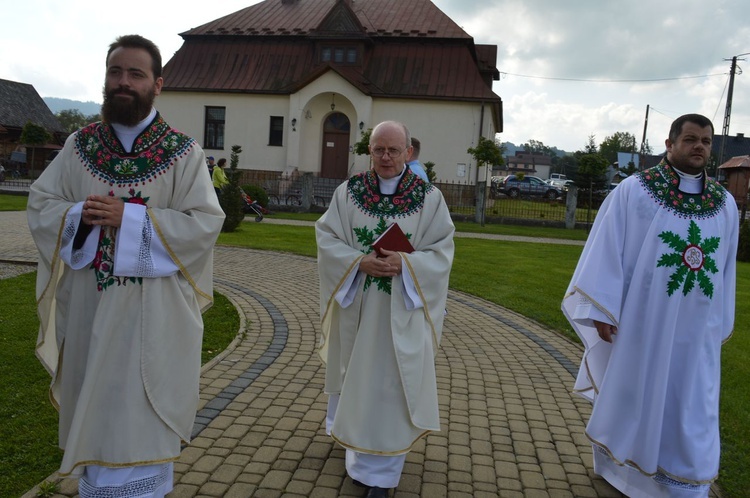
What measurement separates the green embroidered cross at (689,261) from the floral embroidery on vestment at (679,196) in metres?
0.11

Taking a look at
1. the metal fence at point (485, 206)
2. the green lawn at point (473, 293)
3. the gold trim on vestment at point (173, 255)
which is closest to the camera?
the gold trim on vestment at point (173, 255)

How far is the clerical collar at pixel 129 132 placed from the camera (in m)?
3.48

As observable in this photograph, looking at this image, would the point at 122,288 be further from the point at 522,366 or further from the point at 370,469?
the point at 522,366

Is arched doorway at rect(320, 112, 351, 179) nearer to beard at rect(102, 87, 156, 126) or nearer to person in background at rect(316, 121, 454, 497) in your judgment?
person in background at rect(316, 121, 454, 497)

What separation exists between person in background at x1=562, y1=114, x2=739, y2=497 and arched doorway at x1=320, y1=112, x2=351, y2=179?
103 feet

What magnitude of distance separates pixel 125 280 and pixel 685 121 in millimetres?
3358

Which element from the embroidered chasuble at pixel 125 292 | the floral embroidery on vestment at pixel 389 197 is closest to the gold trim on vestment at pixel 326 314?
the floral embroidery on vestment at pixel 389 197

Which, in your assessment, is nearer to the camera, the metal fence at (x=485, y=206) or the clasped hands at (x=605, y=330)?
the clasped hands at (x=605, y=330)

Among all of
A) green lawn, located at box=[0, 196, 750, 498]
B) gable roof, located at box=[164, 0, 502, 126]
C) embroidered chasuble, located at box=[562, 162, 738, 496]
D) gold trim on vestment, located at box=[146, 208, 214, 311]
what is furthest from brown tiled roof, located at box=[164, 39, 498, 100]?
gold trim on vestment, located at box=[146, 208, 214, 311]

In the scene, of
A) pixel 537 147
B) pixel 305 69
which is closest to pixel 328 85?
pixel 305 69

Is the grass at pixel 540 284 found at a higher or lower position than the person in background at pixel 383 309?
lower

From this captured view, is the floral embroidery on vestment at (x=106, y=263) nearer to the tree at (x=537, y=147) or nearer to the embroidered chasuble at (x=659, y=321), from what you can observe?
the embroidered chasuble at (x=659, y=321)

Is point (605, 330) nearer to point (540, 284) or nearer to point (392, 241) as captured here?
point (392, 241)

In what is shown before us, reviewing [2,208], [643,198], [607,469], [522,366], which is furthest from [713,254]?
[2,208]
